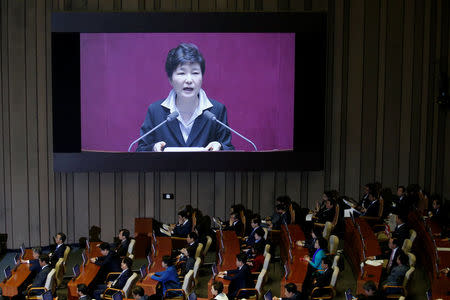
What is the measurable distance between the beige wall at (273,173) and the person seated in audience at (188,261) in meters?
3.61

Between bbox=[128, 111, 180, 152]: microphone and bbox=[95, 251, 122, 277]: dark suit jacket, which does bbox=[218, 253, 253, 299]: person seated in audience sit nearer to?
bbox=[95, 251, 122, 277]: dark suit jacket

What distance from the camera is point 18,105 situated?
13.5 meters

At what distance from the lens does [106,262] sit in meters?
10.4

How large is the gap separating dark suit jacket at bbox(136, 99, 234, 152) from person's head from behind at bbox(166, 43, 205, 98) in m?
0.44

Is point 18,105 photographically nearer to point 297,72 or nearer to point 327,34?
point 297,72

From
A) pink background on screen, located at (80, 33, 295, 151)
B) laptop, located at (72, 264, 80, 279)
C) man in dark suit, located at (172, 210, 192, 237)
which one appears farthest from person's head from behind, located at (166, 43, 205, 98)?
laptop, located at (72, 264, 80, 279)

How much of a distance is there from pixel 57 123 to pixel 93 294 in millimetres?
4367

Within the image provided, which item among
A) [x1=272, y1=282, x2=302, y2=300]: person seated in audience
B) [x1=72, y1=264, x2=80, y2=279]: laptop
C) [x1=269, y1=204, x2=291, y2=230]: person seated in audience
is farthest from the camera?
[x1=269, y1=204, x2=291, y2=230]: person seated in audience

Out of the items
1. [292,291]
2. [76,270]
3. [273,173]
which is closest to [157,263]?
[76,270]

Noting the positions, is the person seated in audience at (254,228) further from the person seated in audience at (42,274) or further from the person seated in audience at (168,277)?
the person seated in audience at (42,274)

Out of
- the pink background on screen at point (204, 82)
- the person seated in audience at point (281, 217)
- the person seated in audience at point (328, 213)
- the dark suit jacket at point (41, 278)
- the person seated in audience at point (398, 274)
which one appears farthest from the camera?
the pink background on screen at point (204, 82)

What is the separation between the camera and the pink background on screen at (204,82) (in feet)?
43.4

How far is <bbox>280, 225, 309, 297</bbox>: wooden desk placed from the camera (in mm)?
9656

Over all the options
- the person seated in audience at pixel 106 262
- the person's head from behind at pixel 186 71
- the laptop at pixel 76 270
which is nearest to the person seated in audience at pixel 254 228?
the person seated in audience at pixel 106 262
